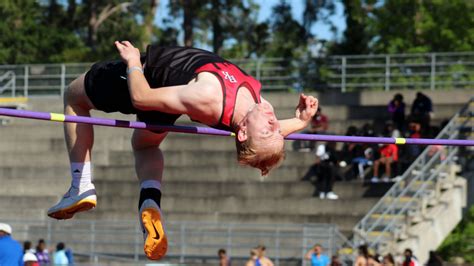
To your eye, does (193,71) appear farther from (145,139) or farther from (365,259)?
(365,259)

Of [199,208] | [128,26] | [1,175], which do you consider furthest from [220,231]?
[128,26]

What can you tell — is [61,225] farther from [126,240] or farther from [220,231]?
[220,231]

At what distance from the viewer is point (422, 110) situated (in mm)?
21016

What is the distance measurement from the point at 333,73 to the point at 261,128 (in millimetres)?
18322

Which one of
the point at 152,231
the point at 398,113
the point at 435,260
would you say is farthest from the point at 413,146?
the point at 152,231

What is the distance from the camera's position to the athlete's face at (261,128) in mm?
7094

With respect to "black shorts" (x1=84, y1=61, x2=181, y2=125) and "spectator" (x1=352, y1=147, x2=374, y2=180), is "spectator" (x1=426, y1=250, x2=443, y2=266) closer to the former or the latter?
"spectator" (x1=352, y1=147, x2=374, y2=180)

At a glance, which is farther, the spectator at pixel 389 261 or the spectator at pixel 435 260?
the spectator at pixel 435 260

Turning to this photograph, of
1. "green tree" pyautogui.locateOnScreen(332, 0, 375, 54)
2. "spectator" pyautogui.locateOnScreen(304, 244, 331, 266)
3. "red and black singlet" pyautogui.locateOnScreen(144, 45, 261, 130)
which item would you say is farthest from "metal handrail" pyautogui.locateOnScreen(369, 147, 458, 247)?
"green tree" pyautogui.locateOnScreen(332, 0, 375, 54)

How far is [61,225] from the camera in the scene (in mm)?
20812

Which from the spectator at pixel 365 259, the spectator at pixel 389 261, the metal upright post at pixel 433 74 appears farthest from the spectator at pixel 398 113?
the spectator at pixel 365 259

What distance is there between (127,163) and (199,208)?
2.37m

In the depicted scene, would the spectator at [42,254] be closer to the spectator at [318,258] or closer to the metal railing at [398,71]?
the spectator at [318,258]

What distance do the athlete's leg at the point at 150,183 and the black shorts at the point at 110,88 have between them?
Result: 386 millimetres
